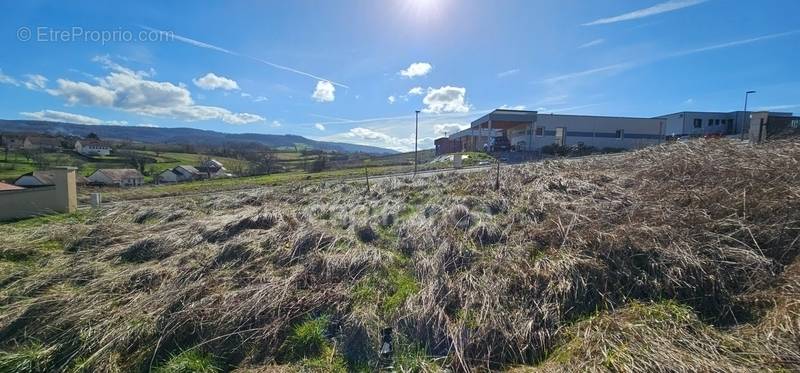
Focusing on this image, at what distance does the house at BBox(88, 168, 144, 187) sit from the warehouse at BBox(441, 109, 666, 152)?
35917 millimetres

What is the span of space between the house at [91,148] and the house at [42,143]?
7.00ft

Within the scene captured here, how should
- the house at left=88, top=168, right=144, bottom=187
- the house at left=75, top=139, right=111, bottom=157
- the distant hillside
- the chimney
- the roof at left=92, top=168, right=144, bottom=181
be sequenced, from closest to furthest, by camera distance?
the chimney
the house at left=88, top=168, right=144, bottom=187
the roof at left=92, top=168, right=144, bottom=181
the house at left=75, top=139, right=111, bottom=157
the distant hillside

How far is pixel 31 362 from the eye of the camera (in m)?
2.91

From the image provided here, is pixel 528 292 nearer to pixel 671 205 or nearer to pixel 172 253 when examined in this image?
pixel 671 205

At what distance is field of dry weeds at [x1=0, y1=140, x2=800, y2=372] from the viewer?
2.80m

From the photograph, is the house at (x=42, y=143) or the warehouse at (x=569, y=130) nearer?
the warehouse at (x=569, y=130)

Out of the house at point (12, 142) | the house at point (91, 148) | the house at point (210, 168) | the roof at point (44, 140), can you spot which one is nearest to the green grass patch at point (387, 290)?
the house at point (210, 168)

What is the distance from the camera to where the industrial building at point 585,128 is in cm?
3036

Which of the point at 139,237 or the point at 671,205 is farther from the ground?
the point at 671,205

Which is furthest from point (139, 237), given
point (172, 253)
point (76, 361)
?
point (76, 361)

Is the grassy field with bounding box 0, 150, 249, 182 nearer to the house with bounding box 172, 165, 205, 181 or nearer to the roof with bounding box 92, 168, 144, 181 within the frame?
the roof with bounding box 92, 168, 144, 181

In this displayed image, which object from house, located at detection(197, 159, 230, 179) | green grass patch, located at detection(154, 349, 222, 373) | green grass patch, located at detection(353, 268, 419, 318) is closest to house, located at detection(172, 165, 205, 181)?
house, located at detection(197, 159, 230, 179)

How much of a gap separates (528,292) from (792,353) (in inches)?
75.8

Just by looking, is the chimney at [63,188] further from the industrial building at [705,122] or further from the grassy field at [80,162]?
the industrial building at [705,122]
